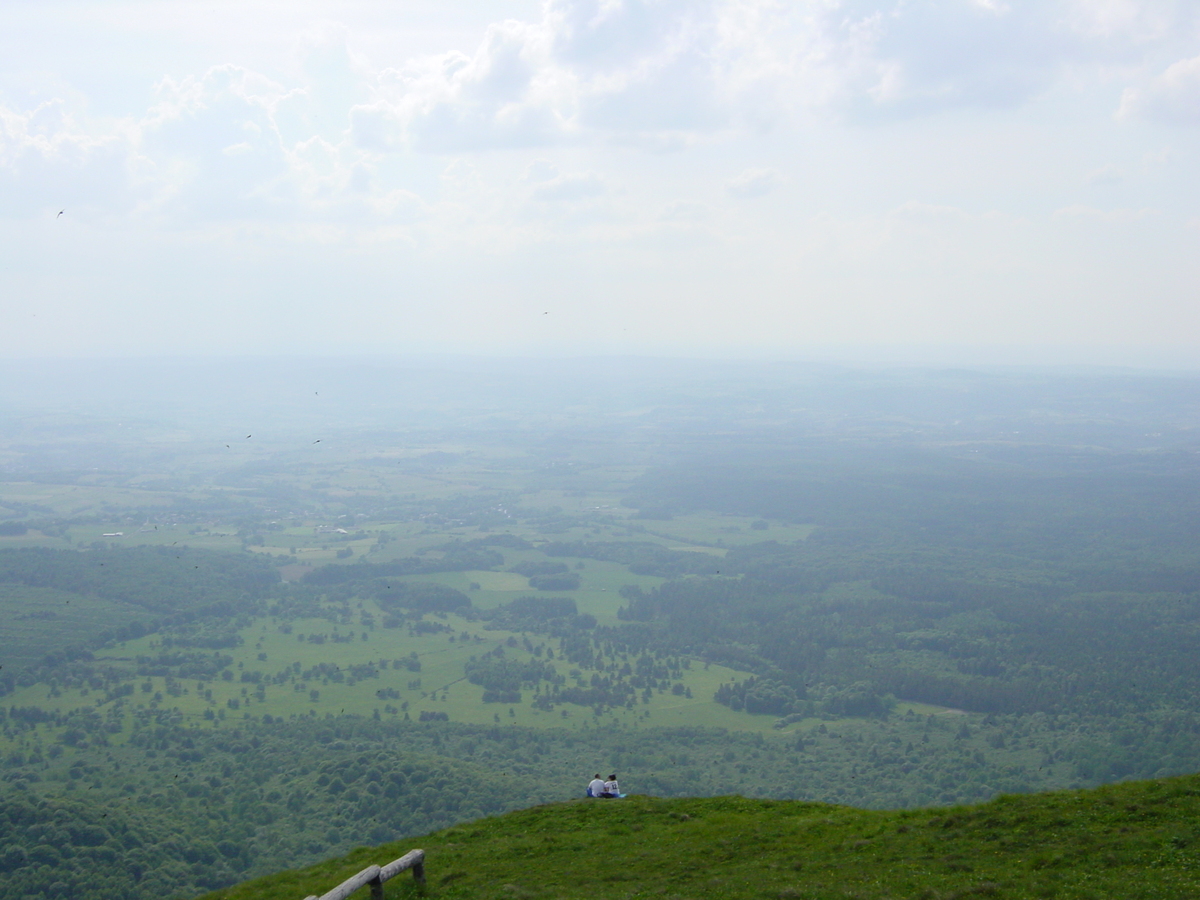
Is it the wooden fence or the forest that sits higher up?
the wooden fence

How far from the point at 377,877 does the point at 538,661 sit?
85.6 m

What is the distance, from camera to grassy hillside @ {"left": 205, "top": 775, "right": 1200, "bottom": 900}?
16812 mm

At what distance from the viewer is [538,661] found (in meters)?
102

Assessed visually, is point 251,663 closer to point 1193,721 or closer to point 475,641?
point 475,641

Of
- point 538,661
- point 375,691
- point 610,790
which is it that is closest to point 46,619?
point 375,691

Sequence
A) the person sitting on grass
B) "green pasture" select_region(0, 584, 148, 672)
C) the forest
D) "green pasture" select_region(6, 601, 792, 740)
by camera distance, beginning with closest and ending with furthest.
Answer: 1. the person sitting on grass
2. the forest
3. "green pasture" select_region(6, 601, 792, 740)
4. "green pasture" select_region(0, 584, 148, 672)

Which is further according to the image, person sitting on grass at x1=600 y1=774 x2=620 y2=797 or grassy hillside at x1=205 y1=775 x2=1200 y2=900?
person sitting on grass at x1=600 y1=774 x2=620 y2=797

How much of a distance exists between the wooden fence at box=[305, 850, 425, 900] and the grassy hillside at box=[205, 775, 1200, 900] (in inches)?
21.6

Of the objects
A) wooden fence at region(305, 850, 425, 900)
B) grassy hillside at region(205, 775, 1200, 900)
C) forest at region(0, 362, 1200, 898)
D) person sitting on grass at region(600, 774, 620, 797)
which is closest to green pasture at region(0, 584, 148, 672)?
forest at region(0, 362, 1200, 898)

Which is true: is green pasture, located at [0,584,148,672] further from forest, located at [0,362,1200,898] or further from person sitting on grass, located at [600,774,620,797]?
person sitting on grass, located at [600,774,620,797]

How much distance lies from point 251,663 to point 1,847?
2400 inches

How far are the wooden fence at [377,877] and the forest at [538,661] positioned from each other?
27.9m

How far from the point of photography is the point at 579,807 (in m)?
27.9

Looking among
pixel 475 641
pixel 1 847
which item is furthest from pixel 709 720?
pixel 1 847
